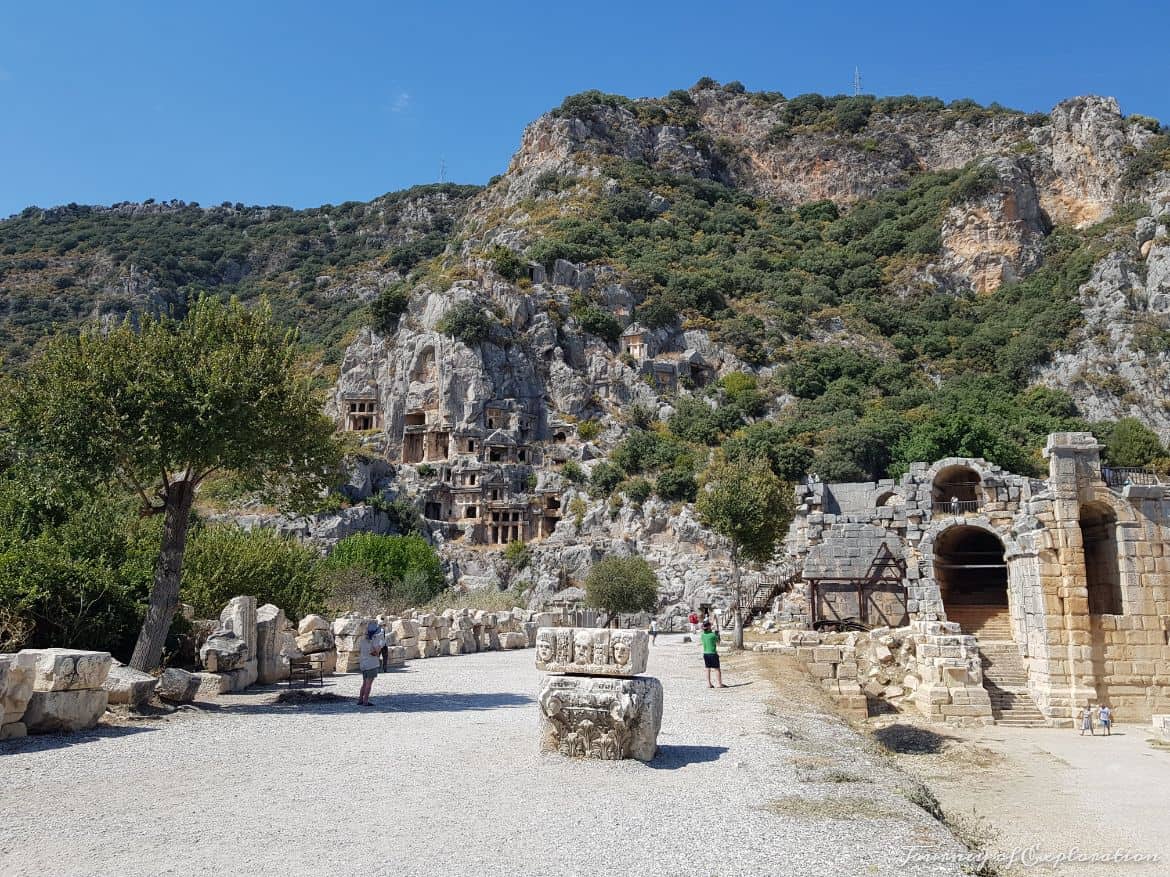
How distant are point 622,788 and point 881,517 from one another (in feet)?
86.1

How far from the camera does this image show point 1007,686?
2009cm

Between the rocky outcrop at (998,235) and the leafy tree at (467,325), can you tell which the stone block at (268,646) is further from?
the rocky outcrop at (998,235)

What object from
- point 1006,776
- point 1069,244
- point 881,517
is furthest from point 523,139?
point 1006,776

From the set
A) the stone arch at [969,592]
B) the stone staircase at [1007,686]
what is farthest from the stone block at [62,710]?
the stone arch at [969,592]

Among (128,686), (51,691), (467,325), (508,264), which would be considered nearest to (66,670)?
(51,691)

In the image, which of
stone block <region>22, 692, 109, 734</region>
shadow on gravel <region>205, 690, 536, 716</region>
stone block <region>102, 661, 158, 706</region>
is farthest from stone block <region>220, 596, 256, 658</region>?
stone block <region>22, 692, 109, 734</region>

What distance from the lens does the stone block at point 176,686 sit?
11844mm

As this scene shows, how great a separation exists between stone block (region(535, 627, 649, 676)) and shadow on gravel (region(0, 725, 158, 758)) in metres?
5.18

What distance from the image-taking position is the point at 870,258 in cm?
8975

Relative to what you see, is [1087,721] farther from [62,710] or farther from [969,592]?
[62,710]

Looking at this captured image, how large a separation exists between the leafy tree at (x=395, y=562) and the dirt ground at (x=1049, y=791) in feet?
95.7

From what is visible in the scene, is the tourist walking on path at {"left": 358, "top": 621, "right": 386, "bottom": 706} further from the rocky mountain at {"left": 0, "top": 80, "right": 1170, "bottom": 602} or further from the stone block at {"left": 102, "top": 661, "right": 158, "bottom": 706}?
the rocky mountain at {"left": 0, "top": 80, "right": 1170, "bottom": 602}

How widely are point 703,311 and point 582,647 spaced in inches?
2848

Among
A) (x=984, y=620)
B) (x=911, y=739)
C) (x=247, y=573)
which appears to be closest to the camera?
(x=911, y=739)
